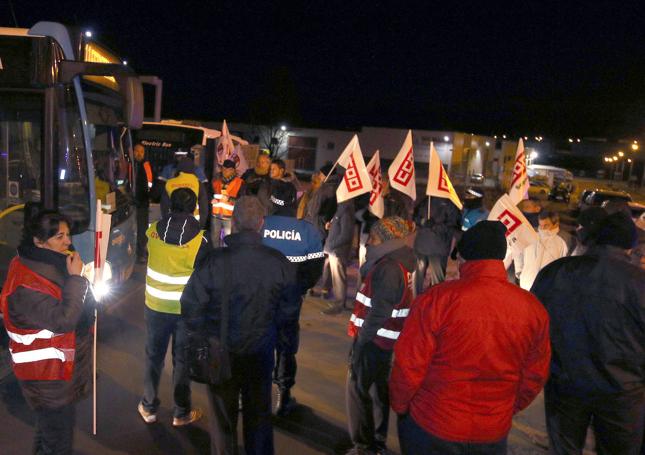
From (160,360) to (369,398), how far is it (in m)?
1.73

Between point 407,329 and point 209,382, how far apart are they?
1452mm

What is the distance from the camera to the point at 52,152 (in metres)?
5.05

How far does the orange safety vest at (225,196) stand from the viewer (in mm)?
9695

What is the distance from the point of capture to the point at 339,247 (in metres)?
8.41

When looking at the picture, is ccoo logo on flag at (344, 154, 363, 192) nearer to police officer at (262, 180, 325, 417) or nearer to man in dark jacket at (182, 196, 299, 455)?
police officer at (262, 180, 325, 417)

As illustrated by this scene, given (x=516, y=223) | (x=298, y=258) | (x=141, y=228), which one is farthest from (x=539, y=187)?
(x=298, y=258)

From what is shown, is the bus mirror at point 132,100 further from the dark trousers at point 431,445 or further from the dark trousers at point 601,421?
the dark trousers at point 601,421

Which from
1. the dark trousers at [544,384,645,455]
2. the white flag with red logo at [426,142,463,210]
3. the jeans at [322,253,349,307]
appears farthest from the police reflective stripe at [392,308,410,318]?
the jeans at [322,253,349,307]

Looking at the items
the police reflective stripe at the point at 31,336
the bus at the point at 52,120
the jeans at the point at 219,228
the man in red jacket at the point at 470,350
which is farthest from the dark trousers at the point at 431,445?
the jeans at the point at 219,228

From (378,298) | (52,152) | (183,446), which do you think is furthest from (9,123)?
(378,298)

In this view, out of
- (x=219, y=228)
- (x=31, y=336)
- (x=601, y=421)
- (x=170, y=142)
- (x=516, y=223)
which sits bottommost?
(x=219, y=228)

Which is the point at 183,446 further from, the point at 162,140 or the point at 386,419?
the point at 162,140

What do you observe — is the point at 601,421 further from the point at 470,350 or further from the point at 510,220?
the point at 510,220

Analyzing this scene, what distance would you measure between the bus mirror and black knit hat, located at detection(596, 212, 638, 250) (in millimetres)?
3794
